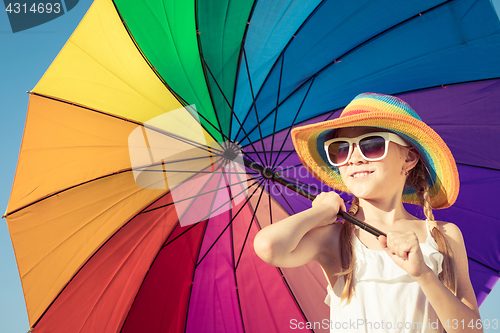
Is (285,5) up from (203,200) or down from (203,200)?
up

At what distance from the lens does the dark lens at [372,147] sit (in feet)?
5.85

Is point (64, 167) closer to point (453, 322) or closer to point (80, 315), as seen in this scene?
point (80, 315)

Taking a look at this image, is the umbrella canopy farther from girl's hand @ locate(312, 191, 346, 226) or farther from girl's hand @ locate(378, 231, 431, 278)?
girl's hand @ locate(378, 231, 431, 278)

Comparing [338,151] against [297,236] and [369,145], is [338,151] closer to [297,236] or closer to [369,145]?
[369,145]

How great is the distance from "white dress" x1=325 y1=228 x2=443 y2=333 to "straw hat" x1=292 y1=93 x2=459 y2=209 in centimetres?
40

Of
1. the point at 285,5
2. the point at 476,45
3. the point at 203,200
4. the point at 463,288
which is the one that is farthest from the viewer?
the point at 203,200

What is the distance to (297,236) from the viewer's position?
1.61 m

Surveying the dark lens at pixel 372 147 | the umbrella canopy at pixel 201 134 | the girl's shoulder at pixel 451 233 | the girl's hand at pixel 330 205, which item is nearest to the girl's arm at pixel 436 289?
the girl's shoulder at pixel 451 233

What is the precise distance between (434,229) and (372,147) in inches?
24.8

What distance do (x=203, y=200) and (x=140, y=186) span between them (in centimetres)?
49

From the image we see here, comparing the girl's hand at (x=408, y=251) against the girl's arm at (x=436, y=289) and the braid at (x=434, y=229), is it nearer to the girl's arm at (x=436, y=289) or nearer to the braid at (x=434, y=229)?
the girl's arm at (x=436, y=289)

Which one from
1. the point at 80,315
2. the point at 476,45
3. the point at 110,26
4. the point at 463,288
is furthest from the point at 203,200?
the point at 476,45

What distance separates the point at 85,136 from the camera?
2.48 m

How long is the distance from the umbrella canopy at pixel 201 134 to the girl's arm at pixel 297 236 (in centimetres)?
69
